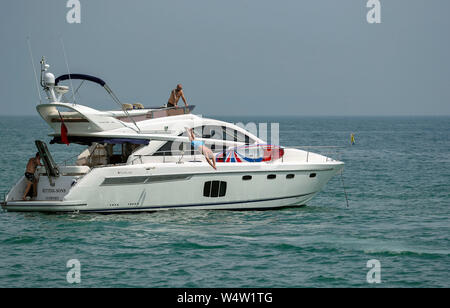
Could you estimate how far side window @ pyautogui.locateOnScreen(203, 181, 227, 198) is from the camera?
758 inches

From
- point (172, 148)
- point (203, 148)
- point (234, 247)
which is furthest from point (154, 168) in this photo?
point (234, 247)

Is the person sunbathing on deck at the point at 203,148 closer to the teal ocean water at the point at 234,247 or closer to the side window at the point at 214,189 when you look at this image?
the side window at the point at 214,189

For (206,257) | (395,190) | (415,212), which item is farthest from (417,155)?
(206,257)

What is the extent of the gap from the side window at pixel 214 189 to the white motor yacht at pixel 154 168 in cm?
3

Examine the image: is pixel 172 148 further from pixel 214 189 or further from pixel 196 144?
pixel 214 189

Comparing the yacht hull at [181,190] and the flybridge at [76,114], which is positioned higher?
the flybridge at [76,114]

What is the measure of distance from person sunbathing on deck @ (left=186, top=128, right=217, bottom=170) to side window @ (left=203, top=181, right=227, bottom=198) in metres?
0.53

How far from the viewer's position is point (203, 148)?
18.7m

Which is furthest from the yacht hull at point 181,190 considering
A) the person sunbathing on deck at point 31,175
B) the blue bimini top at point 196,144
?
the blue bimini top at point 196,144

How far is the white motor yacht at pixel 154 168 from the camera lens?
1858cm

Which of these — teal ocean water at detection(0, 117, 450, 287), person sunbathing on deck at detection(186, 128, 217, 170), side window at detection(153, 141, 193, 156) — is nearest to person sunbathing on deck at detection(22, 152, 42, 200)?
teal ocean water at detection(0, 117, 450, 287)

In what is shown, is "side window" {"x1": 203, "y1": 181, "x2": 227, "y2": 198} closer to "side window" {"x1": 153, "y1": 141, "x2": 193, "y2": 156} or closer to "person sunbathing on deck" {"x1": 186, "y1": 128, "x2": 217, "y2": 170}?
"person sunbathing on deck" {"x1": 186, "y1": 128, "x2": 217, "y2": 170}
